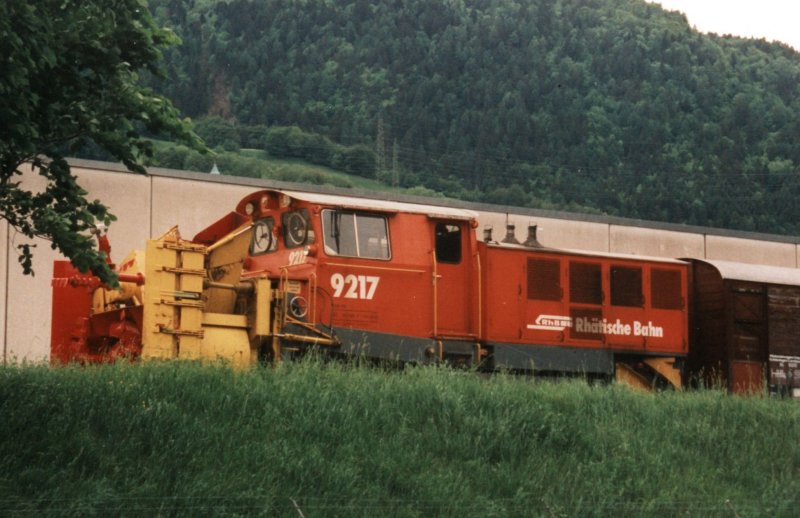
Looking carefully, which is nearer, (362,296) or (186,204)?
(362,296)

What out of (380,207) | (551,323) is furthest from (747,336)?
(380,207)

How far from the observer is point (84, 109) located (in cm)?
1097

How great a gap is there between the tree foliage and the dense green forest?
3302 inches

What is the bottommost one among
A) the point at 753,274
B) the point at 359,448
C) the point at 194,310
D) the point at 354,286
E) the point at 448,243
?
the point at 359,448

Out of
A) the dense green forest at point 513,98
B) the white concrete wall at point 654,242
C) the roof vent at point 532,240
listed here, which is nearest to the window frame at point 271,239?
the roof vent at point 532,240

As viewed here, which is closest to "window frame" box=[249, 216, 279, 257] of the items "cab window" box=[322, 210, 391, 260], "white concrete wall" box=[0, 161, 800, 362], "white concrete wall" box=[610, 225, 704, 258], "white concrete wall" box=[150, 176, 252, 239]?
"cab window" box=[322, 210, 391, 260]

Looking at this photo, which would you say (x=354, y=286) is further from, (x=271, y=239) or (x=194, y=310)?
(x=194, y=310)

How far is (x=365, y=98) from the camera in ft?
417

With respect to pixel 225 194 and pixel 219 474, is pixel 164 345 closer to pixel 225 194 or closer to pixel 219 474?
pixel 219 474

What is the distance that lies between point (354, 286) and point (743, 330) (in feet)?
29.7

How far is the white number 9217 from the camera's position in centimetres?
1745

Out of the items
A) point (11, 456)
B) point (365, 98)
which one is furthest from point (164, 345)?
point (365, 98)

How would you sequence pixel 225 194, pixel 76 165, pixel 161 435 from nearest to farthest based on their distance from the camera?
pixel 161 435
pixel 76 165
pixel 225 194

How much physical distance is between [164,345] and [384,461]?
196 inches
